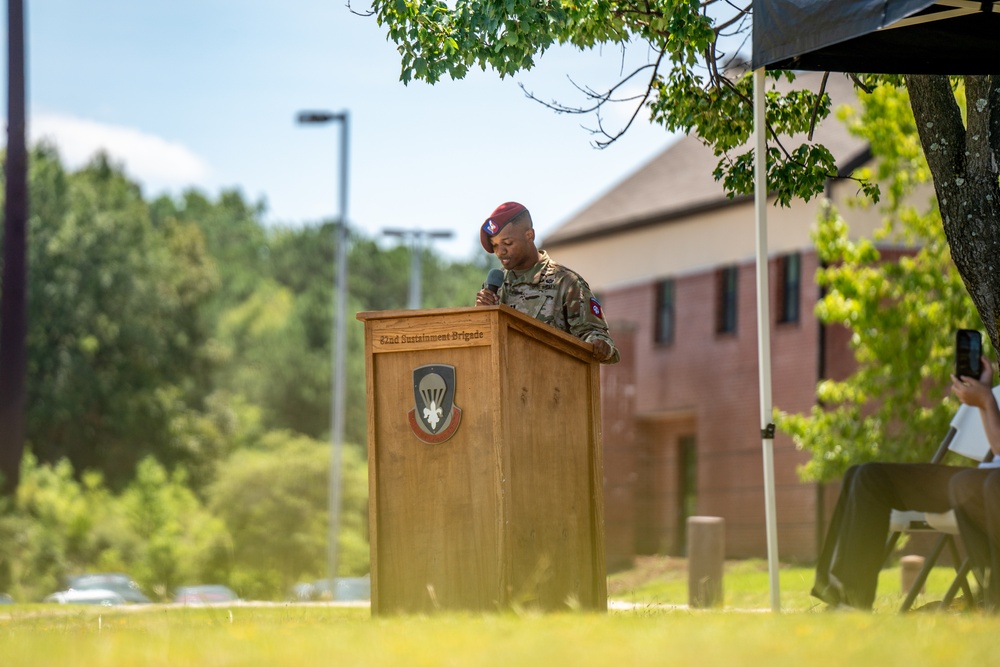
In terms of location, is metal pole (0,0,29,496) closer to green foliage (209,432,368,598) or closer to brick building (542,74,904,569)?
brick building (542,74,904,569)

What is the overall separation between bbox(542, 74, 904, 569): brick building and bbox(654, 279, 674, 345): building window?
0.12 feet

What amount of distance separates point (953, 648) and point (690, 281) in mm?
33202

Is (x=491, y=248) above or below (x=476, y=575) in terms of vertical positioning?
above

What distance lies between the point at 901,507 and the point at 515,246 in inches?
104

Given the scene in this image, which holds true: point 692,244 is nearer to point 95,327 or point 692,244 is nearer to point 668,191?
point 668,191

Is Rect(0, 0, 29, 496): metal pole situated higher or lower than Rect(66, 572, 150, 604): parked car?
higher

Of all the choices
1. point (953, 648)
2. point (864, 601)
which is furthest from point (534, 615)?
point (864, 601)

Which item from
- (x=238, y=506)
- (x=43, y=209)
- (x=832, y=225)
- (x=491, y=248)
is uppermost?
(x=43, y=209)

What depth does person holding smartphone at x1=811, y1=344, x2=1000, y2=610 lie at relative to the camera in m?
7.86

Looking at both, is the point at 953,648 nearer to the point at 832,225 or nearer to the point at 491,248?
the point at 491,248

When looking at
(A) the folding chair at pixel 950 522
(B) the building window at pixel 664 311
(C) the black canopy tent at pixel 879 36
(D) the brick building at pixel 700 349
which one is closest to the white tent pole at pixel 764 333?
(C) the black canopy tent at pixel 879 36

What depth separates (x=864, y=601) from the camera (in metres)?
8.15

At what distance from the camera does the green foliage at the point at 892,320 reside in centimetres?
2330

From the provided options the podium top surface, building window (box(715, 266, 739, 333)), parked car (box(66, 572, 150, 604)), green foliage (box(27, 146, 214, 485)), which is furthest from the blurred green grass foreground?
green foliage (box(27, 146, 214, 485))
